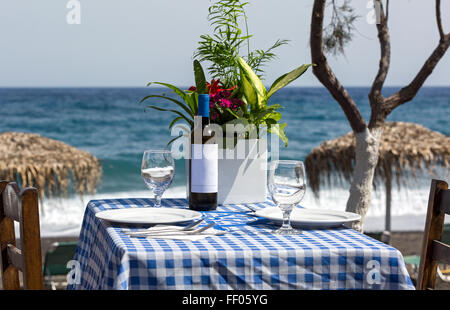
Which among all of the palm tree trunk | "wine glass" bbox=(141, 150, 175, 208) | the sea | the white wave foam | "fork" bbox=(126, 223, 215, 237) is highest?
"wine glass" bbox=(141, 150, 175, 208)

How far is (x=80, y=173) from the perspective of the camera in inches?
223

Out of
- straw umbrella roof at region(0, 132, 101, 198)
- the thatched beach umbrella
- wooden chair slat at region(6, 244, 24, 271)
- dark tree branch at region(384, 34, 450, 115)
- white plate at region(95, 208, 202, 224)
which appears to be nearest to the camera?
white plate at region(95, 208, 202, 224)

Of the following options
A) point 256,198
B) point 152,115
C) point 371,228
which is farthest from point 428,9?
point 256,198

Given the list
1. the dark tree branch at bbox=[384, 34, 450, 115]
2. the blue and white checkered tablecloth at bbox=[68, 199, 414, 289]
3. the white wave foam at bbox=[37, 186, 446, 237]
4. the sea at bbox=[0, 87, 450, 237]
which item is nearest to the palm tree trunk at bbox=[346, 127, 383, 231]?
the dark tree branch at bbox=[384, 34, 450, 115]

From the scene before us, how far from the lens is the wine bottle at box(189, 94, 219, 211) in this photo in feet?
5.77

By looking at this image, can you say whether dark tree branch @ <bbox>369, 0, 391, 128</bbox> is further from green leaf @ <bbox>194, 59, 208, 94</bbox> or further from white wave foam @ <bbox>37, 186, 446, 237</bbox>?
white wave foam @ <bbox>37, 186, 446, 237</bbox>

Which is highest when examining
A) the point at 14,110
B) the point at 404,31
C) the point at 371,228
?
the point at 404,31

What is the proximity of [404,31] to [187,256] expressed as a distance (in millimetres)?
21707

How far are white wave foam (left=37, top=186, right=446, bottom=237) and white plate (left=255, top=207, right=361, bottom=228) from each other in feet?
29.3

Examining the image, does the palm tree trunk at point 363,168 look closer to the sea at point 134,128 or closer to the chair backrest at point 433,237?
the chair backrest at point 433,237

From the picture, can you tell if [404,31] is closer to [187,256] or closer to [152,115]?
[152,115]

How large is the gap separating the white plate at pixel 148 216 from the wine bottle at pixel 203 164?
122mm

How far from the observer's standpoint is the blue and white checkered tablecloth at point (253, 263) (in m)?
1.29

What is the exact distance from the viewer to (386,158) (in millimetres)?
6133
